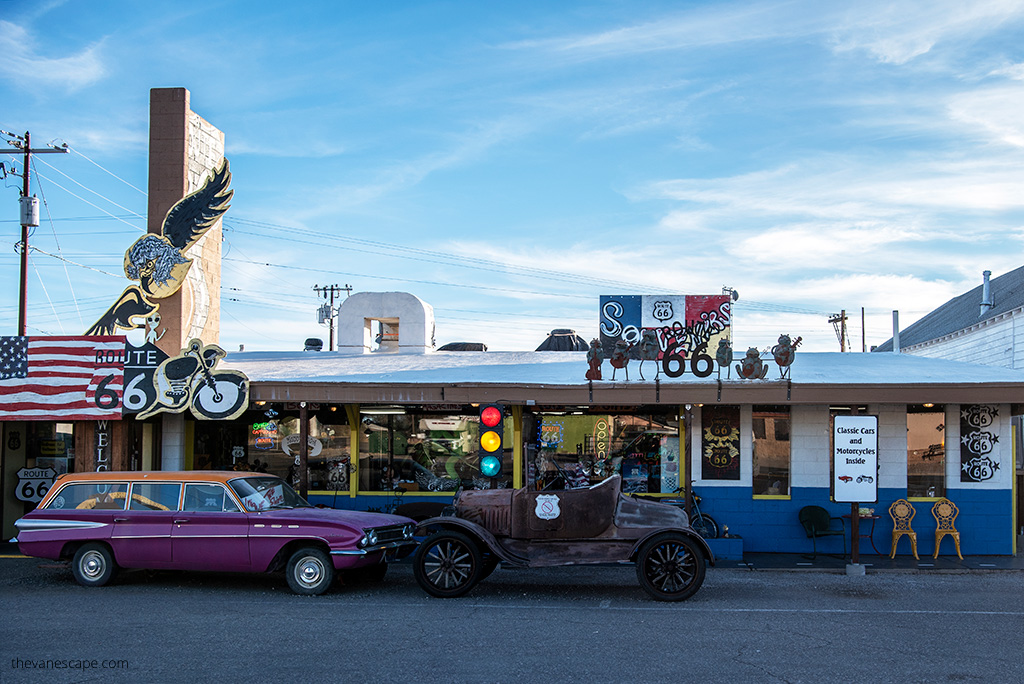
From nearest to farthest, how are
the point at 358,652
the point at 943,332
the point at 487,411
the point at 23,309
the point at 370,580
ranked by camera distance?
the point at 358,652 → the point at 487,411 → the point at 370,580 → the point at 23,309 → the point at 943,332

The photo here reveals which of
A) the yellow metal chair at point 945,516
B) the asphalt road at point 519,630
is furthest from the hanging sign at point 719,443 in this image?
the yellow metal chair at point 945,516

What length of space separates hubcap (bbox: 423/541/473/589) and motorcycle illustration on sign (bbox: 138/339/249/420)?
5.44 m

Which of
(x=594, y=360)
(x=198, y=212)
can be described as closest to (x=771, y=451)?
(x=594, y=360)

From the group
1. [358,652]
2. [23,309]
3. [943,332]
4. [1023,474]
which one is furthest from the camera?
[943,332]

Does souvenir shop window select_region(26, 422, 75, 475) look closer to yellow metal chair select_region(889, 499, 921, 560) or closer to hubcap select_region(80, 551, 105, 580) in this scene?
hubcap select_region(80, 551, 105, 580)

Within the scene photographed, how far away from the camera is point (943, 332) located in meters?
30.0

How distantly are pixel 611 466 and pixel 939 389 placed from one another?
5.63 meters

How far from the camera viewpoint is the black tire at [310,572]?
35.8ft

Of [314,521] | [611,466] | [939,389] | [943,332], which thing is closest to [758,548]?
[611,466]

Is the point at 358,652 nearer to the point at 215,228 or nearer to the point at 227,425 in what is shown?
the point at 227,425

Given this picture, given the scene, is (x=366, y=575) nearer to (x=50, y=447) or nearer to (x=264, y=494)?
(x=264, y=494)

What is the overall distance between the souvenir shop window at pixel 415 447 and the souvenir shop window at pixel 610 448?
1.25 metres

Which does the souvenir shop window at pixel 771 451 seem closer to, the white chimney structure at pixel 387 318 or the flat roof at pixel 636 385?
the flat roof at pixel 636 385

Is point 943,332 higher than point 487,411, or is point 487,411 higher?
point 943,332
